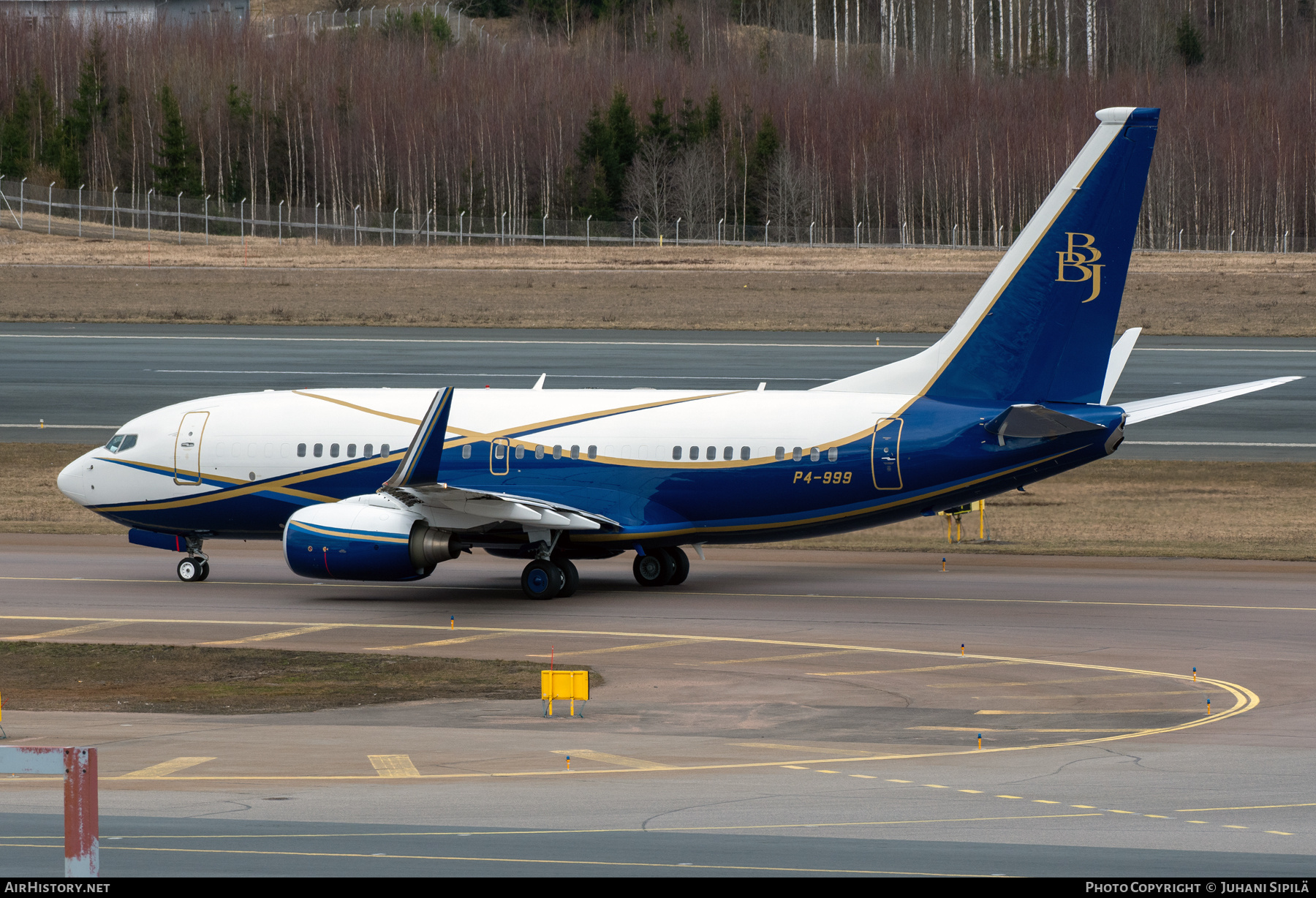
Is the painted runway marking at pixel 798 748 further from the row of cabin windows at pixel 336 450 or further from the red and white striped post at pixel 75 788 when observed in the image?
the row of cabin windows at pixel 336 450

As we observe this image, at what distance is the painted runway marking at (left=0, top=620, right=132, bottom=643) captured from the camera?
27.6 meters

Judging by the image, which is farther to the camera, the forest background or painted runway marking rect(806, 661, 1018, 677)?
the forest background

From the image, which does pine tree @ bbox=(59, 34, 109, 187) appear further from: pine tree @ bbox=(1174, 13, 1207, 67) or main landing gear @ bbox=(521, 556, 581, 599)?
main landing gear @ bbox=(521, 556, 581, 599)

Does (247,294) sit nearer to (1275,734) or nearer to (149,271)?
(149,271)

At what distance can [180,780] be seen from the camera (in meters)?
16.9

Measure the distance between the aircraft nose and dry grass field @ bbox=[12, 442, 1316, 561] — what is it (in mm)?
6854

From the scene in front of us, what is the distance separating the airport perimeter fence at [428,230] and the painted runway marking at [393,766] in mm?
98067

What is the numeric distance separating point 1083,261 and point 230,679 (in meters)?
17.9

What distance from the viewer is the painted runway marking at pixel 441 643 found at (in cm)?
2698

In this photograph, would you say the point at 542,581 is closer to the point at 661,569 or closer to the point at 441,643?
the point at 661,569

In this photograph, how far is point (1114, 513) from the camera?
1719 inches

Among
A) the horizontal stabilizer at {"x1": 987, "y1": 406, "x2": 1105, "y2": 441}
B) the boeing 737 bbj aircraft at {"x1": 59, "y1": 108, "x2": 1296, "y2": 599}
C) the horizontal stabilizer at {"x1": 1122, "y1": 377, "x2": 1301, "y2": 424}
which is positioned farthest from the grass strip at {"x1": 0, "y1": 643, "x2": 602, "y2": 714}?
the horizontal stabilizer at {"x1": 1122, "y1": 377, "x2": 1301, "y2": 424}

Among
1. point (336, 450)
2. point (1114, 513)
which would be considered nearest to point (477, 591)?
point (336, 450)

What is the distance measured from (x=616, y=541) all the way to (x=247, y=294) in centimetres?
6504
